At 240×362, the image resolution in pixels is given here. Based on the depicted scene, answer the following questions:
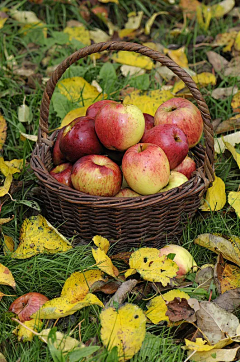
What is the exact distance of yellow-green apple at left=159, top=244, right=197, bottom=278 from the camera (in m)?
1.98

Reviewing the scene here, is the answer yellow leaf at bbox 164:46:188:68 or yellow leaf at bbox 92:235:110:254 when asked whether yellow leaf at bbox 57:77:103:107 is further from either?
yellow leaf at bbox 92:235:110:254

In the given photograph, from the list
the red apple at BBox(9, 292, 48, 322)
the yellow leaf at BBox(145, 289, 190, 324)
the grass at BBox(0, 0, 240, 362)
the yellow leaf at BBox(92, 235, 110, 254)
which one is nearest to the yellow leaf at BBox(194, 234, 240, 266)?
the grass at BBox(0, 0, 240, 362)

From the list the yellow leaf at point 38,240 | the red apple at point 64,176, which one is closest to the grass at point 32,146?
the yellow leaf at point 38,240

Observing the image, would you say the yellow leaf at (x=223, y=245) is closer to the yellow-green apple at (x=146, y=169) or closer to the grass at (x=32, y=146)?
the grass at (x=32, y=146)

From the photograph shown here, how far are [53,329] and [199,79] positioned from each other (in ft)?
7.01

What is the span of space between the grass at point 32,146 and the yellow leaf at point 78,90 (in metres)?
0.13

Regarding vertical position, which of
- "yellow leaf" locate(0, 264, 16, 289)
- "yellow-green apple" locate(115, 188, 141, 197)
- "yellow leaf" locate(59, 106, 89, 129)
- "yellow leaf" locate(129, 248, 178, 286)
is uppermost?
"yellow leaf" locate(59, 106, 89, 129)

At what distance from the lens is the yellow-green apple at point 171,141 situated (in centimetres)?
213

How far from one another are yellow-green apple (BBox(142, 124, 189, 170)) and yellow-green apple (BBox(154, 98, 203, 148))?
Answer: 0.28 feet

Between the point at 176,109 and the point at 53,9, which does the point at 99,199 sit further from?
the point at 53,9

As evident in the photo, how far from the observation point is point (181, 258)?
6.53ft

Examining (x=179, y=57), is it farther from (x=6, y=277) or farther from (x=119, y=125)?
(x=6, y=277)

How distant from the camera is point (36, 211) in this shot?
7.62 feet

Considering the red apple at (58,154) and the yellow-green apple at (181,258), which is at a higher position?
the red apple at (58,154)
